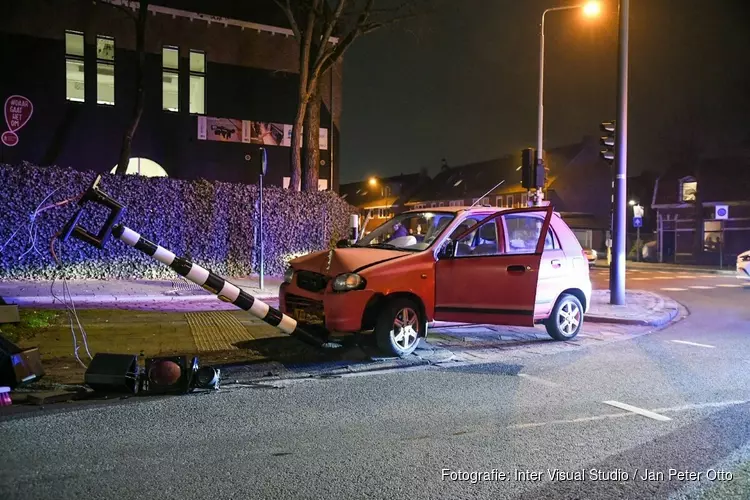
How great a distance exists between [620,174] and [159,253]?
10.6 metres

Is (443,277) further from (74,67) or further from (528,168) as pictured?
(74,67)

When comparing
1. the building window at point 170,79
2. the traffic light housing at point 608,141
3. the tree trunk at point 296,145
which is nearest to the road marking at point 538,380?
the traffic light housing at point 608,141

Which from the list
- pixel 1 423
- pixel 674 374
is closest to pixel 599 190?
pixel 674 374

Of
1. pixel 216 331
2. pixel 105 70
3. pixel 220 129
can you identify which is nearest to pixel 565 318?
pixel 216 331

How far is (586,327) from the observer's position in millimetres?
10625

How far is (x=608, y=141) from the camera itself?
44.5 feet

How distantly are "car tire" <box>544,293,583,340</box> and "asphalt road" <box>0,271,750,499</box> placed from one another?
1891 millimetres

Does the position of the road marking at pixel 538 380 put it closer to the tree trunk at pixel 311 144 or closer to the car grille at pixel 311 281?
the car grille at pixel 311 281

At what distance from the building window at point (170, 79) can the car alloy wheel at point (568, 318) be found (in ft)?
64.1

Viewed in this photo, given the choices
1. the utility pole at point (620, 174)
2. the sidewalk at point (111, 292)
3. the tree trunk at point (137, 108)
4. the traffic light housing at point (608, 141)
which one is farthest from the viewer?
the tree trunk at point (137, 108)

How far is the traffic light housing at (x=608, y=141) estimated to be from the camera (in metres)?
13.6

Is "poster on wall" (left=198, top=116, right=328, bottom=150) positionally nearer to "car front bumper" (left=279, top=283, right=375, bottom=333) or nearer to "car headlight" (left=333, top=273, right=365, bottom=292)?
"car front bumper" (left=279, top=283, right=375, bottom=333)

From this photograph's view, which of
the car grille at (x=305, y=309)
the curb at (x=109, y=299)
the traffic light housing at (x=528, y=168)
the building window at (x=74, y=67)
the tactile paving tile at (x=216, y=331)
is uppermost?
the building window at (x=74, y=67)

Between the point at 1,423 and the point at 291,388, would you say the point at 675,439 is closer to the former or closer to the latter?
the point at 291,388
